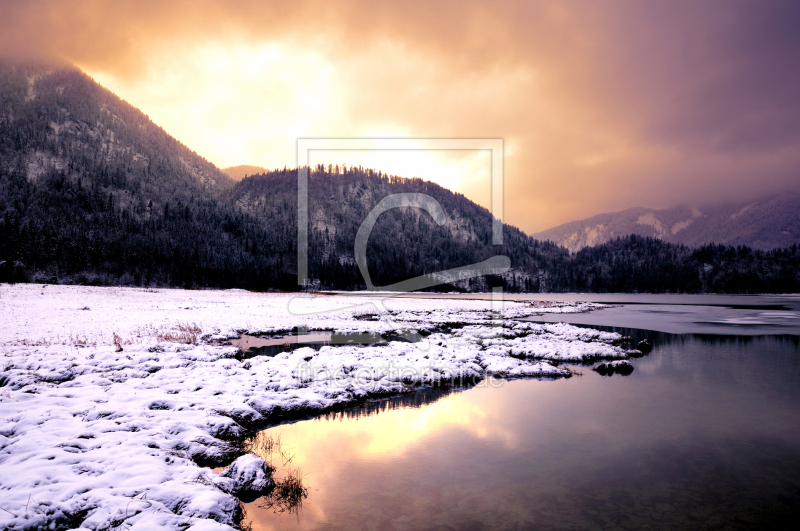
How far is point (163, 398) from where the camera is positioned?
11.7 meters

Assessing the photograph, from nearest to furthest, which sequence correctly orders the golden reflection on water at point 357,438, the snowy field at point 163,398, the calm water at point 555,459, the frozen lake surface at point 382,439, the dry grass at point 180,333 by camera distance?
the snowy field at point 163,398
the frozen lake surface at point 382,439
the calm water at point 555,459
the golden reflection on water at point 357,438
the dry grass at point 180,333

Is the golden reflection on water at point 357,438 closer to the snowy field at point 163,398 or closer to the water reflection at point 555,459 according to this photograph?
the water reflection at point 555,459

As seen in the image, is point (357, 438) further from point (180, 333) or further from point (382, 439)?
point (180, 333)

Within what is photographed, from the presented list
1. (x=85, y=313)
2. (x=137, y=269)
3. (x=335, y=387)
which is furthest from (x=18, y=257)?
(x=335, y=387)

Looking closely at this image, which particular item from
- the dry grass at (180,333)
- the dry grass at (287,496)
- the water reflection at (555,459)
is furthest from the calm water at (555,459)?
the dry grass at (180,333)

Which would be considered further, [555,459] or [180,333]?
[180,333]

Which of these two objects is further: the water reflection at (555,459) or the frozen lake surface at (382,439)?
the water reflection at (555,459)

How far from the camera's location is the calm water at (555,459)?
25.0ft

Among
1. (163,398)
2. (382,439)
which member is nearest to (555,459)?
(382,439)

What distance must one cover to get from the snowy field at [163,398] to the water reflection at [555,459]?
4.23 ft

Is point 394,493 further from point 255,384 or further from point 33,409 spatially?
point 33,409

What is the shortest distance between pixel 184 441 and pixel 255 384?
5.01 m

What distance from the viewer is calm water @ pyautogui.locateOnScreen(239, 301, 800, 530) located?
7617 mm

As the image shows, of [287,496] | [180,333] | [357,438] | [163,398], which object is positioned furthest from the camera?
[180,333]
